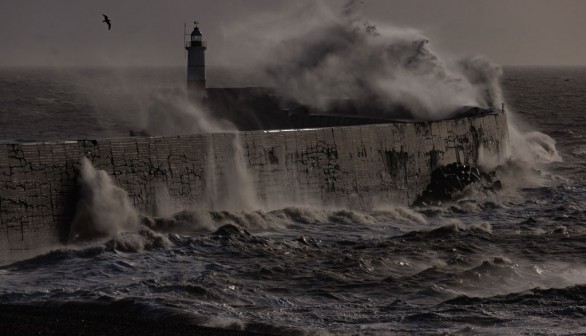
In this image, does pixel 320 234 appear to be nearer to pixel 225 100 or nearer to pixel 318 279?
pixel 318 279

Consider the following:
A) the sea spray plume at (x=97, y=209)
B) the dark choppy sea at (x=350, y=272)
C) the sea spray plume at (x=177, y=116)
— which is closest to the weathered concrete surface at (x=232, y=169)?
the sea spray plume at (x=97, y=209)

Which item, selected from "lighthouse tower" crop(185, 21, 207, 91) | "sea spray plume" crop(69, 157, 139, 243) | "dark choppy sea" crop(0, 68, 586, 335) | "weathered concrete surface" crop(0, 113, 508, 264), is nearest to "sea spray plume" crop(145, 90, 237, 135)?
"lighthouse tower" crop(185, 21, 207, 91)

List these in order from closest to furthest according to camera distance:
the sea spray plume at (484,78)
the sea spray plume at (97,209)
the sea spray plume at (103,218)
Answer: the sea spray plume at (103,218) < the sea spray plume at (97,209) < the sea spray plume at (484,78)

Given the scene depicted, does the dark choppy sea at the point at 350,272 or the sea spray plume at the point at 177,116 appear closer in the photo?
the dark choppy sea at the point at 350,272

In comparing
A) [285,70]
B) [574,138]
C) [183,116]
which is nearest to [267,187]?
[183,116]

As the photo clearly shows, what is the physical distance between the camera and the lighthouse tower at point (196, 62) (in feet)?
95.4

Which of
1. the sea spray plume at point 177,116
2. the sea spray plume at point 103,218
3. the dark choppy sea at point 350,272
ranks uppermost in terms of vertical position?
the sea spray plume at point 177,116

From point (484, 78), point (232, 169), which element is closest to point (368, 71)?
point (484, 78)

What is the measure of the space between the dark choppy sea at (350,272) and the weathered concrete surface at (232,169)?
45 cm

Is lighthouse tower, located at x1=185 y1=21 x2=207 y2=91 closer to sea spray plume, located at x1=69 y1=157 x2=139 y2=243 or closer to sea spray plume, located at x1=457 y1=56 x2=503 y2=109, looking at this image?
sea spray plume, located at x1=457 y1=56 x2=503 y2=109

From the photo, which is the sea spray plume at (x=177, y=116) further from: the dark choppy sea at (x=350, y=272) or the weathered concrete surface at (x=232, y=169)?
the dark choppy sea at (x=350, y=272)

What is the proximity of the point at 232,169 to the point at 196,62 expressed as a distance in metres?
12.2

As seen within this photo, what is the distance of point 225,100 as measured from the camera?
2989cm

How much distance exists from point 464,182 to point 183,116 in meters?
8.63
